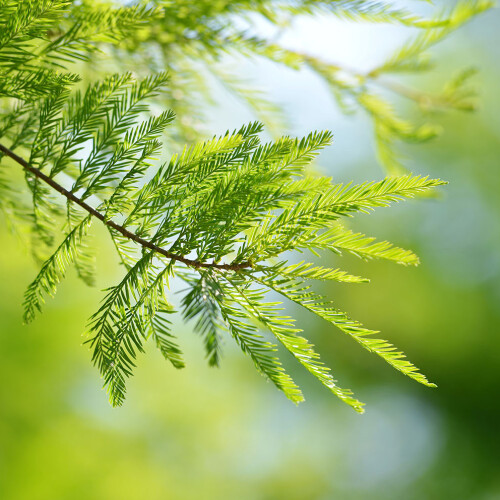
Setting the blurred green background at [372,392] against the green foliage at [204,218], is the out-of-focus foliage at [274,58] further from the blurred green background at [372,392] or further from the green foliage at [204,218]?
the blurred green background at [372,392]

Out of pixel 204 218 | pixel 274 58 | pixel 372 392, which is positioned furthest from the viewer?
pixel 372 392

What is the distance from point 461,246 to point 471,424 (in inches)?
55.5

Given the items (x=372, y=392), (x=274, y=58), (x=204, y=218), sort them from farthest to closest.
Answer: (x=372, y=392), (x=274, y=58), (x=204, y=218)

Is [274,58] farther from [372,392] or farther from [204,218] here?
[372,392]

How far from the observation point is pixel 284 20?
0.72 m

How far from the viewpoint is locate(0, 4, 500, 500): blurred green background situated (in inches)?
139

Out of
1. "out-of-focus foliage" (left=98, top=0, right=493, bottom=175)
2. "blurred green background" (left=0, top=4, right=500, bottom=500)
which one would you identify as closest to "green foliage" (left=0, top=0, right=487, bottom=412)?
"out-of-focus foliage" (left=98, top=0, right=493, bottom=175)

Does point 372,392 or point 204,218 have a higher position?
point 204,218

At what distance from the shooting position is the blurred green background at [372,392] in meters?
3.52

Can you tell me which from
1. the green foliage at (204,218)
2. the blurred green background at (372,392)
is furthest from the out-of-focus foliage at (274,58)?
the blurred green background at (372,392)

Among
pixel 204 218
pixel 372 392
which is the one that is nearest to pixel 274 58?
pixel 204 218

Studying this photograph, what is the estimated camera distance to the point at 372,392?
14.3 feet

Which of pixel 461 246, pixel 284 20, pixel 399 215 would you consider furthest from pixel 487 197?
pixel 284 20

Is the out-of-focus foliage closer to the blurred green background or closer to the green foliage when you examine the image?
the green foliage
